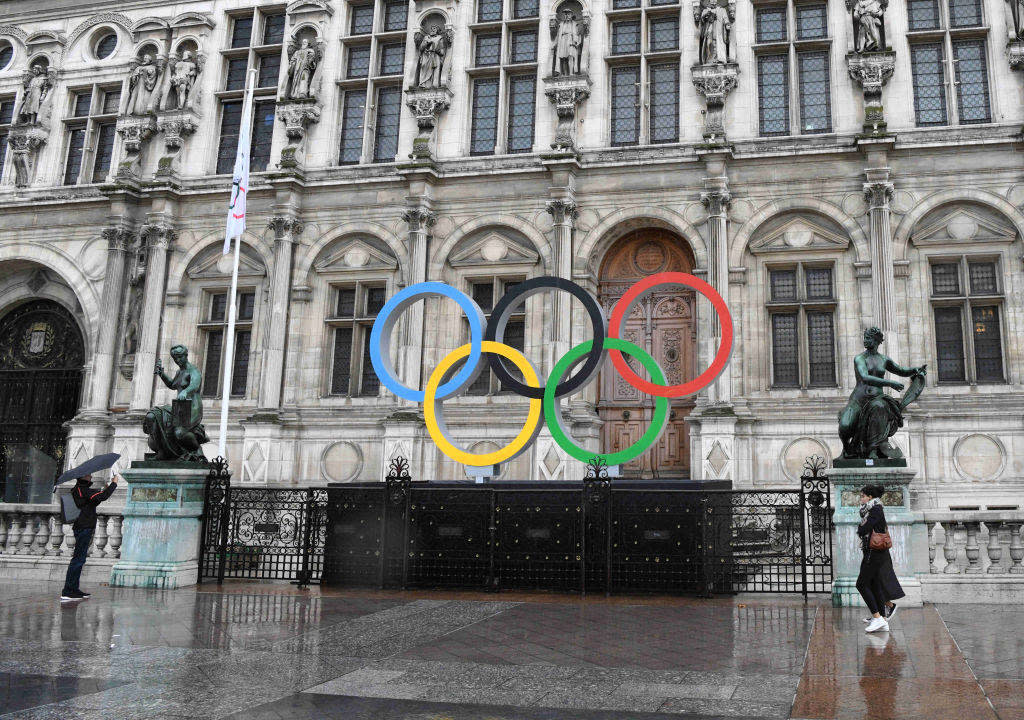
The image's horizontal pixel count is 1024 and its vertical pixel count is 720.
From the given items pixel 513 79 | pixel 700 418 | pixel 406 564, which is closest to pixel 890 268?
pixel 700 418

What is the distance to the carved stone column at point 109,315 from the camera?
25281 mm

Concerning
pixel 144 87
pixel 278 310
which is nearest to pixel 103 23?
pixel 144 87

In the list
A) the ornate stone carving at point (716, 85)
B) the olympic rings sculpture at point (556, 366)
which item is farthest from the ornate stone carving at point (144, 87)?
the ornate stone carving at point (716, 85)

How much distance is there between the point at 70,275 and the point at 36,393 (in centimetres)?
429

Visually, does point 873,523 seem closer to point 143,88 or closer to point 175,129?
point 175,129

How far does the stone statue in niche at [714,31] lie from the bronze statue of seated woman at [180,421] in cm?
1548

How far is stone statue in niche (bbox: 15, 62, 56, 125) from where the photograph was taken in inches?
1129

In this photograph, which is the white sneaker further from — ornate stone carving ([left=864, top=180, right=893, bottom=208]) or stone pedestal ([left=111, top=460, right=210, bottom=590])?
ornate stone carving ([left=864, top=180, right=893, bottom=208])

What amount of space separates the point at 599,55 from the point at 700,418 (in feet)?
→ 35.0

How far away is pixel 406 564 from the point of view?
14789 millimetres

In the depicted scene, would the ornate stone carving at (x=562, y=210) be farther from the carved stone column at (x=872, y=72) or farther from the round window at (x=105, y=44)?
the round window at (x=105, y=44)

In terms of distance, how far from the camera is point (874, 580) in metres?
10.6

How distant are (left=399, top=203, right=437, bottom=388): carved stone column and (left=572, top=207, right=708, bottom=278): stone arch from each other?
13.8ft

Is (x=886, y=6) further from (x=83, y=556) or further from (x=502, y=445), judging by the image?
(x=83, y=556)
